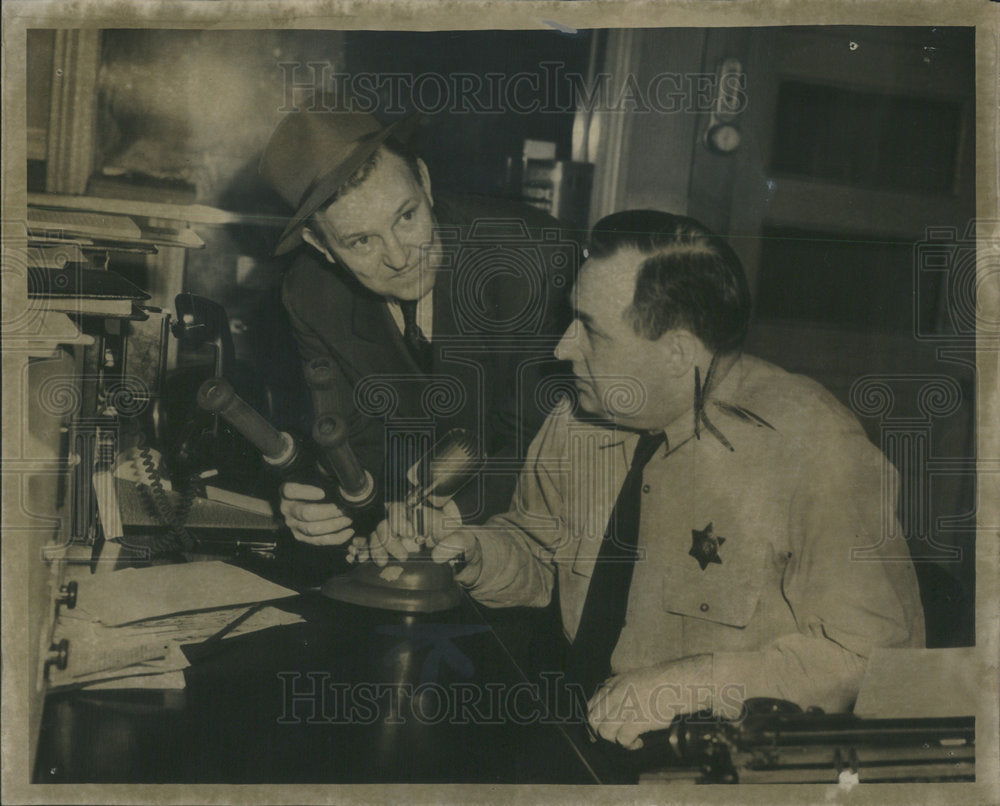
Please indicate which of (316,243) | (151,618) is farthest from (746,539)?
(151,618)

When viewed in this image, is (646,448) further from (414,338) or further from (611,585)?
(414,338)

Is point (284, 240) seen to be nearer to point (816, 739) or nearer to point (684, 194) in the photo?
point (684, 194)

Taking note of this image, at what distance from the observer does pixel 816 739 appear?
117 inches

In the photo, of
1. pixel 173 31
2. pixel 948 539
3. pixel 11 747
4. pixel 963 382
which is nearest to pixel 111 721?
pixel 11 747

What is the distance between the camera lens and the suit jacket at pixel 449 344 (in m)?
2.98

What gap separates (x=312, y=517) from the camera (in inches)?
117

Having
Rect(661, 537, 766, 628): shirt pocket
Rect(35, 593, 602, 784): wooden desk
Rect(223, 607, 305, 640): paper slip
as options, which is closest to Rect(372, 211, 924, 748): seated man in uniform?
Rect(661, 537, 766, 628): shirt pocket

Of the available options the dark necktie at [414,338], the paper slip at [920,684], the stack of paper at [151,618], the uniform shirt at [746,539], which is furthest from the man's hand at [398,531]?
the paper slip at [920,684]

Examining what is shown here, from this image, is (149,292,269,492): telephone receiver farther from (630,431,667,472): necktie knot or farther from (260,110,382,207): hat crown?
(630,431,667,472): necktie knot

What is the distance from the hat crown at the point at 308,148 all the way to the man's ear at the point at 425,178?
156 mm

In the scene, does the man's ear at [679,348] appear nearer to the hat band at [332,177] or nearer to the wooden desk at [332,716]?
the wooden desk at [332,716]

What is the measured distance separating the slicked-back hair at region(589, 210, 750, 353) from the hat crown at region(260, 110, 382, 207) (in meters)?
0.77

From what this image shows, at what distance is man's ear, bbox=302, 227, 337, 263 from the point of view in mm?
2961

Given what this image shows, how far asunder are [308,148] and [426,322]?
611 millimetres
